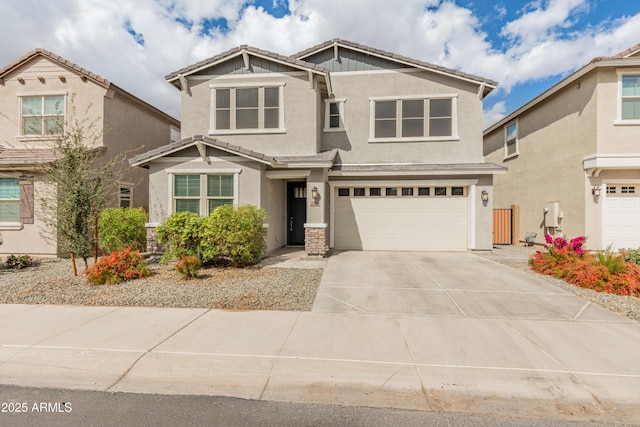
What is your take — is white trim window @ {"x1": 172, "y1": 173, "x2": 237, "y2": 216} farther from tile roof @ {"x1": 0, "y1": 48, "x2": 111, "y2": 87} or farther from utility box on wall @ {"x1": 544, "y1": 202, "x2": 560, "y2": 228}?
utility box on wall @ {"x1": 544, "y1": 202, "x2": 560, "y2": 228}

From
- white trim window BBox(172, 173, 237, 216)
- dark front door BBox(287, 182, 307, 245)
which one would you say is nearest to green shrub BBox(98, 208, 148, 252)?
white trim window BBox(172, 173, 237, 216)

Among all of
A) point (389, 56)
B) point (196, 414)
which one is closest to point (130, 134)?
point (389, 56)

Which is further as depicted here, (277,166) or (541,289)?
(277,166)

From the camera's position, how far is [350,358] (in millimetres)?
3686

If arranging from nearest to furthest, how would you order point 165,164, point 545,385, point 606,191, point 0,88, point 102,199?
1. point 545,385
2. point 102,199
3. point 165,164
4. point 606,191
5. point 0,88

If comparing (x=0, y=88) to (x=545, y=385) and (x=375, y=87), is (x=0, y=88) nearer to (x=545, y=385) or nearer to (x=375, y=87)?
(x=375, y=87)

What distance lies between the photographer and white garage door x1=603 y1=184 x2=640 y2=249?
11.3m

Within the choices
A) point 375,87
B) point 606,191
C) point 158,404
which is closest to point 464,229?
point 606,191

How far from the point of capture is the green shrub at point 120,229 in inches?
365

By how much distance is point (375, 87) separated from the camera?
12711 millimetres

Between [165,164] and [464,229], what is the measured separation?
438 inches

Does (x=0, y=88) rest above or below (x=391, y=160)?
above

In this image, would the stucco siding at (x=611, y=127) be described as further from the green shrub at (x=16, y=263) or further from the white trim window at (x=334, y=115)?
the green shrub at (x=16, y=263)

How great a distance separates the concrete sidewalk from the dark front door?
7934 mm
